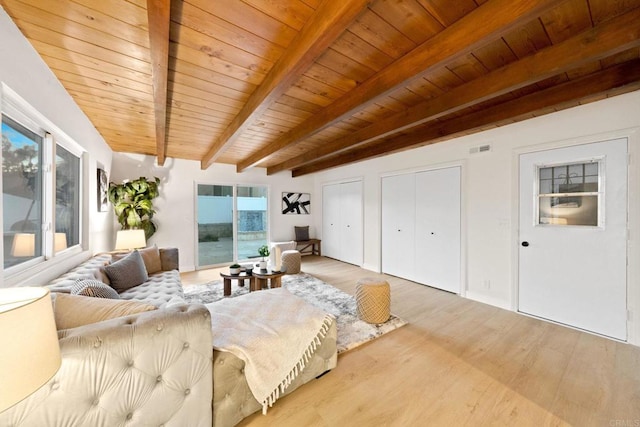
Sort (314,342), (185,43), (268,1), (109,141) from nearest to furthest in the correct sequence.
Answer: (268,1), (185,43), (314,342), (109,141)

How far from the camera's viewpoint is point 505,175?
117 inches

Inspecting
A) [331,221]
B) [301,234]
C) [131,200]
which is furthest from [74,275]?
[331,221]

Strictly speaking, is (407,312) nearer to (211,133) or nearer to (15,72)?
(211,133)

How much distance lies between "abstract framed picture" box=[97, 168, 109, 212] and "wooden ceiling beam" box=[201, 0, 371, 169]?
256 cm

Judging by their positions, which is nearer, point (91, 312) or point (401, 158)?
point (91, 312)

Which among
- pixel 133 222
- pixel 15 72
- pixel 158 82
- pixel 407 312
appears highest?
pixel 158 82

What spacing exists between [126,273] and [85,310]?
1.54m

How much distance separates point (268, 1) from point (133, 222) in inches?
161

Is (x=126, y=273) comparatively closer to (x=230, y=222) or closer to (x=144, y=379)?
(x=144, y=379)

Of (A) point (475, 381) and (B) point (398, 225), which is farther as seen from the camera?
(B) point (398, 225)

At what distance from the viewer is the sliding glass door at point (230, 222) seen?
5.09m

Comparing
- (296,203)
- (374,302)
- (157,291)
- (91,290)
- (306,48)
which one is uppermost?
(306,48)

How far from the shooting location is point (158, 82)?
1748 millimetres

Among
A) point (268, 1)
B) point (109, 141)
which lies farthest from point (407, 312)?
point (109, 141)
